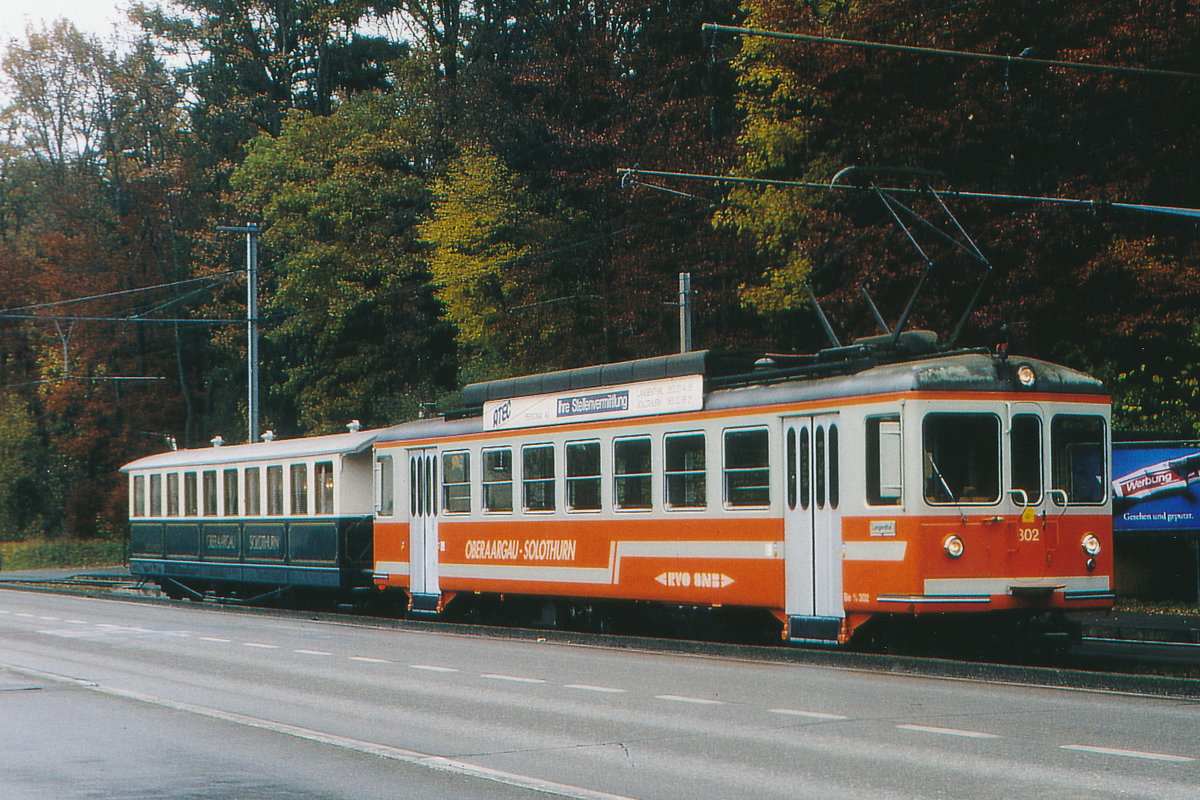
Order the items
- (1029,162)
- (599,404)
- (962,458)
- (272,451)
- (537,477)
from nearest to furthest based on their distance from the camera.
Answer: (962,458) → (599,404) → (537,477) → (272,451) → (1029,162)

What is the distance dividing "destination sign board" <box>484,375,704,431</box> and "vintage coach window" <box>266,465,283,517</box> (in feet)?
26.0

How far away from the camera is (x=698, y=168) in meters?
37.2

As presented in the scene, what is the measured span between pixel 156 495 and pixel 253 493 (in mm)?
5460

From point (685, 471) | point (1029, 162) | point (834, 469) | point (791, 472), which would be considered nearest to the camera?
point (834, 469)

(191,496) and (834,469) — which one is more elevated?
(834,469)

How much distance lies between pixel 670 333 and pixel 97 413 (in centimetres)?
2793

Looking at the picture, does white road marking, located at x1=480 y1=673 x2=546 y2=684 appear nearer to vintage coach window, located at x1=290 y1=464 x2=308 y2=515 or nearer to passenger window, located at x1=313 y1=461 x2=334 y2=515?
passenger window, located at x1=313 y1=461 x2=334 y2=515

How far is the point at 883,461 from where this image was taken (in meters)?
15.7

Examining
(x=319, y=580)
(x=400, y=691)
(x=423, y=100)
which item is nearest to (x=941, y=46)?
(x=319, y=580)

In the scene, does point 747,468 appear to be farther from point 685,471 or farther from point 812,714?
point 812,714

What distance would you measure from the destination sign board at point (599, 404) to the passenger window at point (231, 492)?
9988 millimetres

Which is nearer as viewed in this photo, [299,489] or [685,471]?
[685,471]

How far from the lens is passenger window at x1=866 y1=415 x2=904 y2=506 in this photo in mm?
15586

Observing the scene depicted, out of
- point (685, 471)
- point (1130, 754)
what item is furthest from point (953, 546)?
point (1130, 754)
